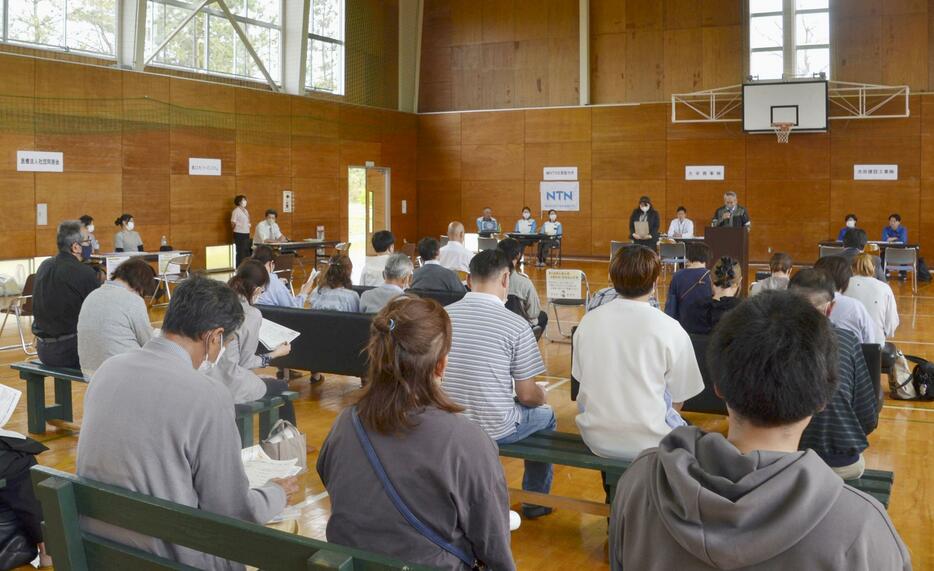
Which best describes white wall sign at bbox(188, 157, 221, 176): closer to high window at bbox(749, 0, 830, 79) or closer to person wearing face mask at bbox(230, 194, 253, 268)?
person wearing face mask at bbox(230, 194, 253, 268)

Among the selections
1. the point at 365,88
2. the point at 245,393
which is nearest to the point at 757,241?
the point at 365,88

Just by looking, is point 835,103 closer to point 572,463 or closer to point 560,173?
point 560,173

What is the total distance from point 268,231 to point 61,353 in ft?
36.3

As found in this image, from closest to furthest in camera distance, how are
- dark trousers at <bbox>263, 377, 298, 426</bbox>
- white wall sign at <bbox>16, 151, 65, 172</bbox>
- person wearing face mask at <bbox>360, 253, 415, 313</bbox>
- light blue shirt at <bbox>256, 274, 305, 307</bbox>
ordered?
dark trousers at <bbox>263, 377, 298, 426</bbox>
person wearing face mask at <bbox>360, 253, 415, 313</bbox>
light blue shirt at <bbox>256, 274, 305, 307</bbox>
white wall sign at <bbox>16, 151, 65, 172</bbox>

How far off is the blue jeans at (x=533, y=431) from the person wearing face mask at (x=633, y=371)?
0.47 metres

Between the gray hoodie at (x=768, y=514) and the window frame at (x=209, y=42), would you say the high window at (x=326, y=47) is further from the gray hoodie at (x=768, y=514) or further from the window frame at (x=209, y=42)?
the gray hoodie at (x=768, y=514)

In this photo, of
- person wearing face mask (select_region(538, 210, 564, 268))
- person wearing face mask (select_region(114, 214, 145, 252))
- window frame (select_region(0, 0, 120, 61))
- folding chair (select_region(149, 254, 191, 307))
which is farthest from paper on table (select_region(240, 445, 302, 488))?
person wearing face mask (select_region(538, 210, 564, 268))

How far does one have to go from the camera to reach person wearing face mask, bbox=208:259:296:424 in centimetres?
476

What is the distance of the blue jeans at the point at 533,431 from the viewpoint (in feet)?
13.8

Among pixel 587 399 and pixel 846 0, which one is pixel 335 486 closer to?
pixel 587 399

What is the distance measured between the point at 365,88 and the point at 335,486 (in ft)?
62.5

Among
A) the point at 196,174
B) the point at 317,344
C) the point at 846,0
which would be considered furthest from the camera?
the point at 846,0

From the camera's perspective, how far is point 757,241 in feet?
61.4

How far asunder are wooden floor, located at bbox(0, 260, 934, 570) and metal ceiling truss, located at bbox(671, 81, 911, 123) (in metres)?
9.76
